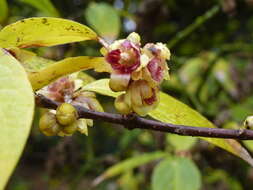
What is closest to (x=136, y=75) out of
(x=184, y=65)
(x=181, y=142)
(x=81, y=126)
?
(x=81, y=126)

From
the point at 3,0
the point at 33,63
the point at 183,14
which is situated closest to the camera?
the point at 33,63

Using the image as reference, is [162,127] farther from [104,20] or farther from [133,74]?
[104,20]

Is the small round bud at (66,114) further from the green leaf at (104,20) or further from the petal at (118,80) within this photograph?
the green leaf at (104,20)

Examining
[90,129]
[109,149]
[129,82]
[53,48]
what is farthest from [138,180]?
[129,82]

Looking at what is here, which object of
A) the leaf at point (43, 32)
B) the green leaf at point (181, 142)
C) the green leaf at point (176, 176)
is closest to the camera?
the leaf at point (43, 32)

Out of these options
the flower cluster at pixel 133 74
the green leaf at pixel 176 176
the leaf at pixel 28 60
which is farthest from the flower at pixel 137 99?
the green leaf at pixel 176 176

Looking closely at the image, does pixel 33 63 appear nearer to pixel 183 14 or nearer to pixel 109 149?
pixel 183 14
